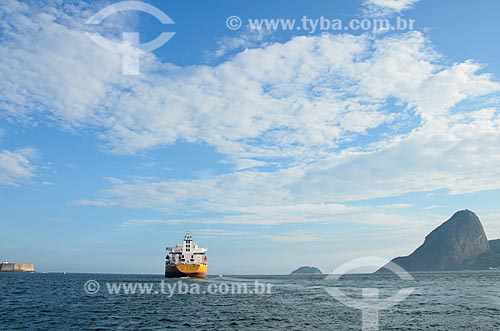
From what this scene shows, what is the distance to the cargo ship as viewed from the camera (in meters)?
Answer: 117

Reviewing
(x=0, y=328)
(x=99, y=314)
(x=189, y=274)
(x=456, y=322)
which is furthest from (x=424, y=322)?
(x=189, y=274)

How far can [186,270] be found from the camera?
11719 centimetres

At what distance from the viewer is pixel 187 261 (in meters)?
122

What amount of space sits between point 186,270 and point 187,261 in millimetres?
5079

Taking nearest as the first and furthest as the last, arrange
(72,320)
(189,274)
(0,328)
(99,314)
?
(0,328), (72,320), (99,314), (189,274)

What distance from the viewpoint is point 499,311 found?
4584 centimetres

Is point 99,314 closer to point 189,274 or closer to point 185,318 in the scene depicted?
point 185,318

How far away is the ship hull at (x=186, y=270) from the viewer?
382 feet

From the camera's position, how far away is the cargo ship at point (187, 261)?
385ft

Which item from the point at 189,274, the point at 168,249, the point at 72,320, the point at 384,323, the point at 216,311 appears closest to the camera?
the point at 384,323

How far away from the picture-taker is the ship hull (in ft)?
382

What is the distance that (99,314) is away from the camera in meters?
43.5

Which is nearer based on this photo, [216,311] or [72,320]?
[72,320]

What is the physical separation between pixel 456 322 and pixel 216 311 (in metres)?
23.5
